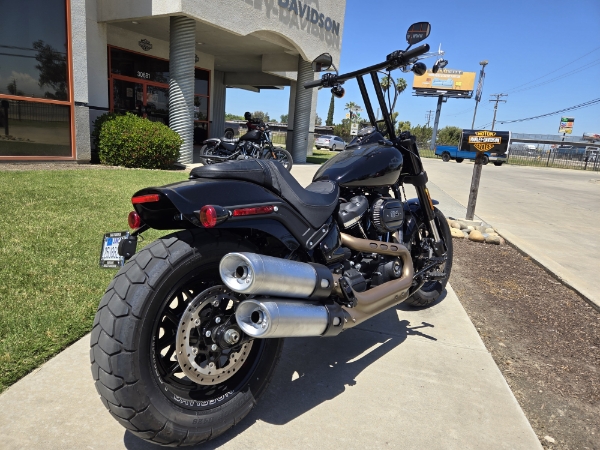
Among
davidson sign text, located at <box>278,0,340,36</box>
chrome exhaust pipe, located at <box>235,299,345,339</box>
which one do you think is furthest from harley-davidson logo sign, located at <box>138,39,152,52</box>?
chrome exhaust pipe, located at <box>235,299,345,339</box>

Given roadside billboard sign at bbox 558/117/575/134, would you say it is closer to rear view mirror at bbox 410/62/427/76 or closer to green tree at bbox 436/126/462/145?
green tree at bbox 436/126/462/145

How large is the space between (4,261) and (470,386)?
3804 millimetres

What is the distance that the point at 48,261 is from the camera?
3.77m

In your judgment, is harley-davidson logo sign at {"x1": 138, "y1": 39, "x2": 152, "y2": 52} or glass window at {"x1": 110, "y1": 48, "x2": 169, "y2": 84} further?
harley-davidson logo sign at {"x1": 138, "y1": 39, "x2": 152, "y2": 52}

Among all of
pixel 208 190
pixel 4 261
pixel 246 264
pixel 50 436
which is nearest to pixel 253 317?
pixel 246 264

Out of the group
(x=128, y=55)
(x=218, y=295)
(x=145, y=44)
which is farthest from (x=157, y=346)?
(x=145, y=44)

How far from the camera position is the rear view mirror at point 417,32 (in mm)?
2889

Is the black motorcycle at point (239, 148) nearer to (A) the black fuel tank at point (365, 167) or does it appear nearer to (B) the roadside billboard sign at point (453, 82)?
(A) the black fuel tank at point (365, 167)

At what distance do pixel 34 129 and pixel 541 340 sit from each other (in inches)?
417

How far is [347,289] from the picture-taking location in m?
2.24

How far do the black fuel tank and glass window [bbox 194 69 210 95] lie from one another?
17931mm

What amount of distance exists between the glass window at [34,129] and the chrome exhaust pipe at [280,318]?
390 inches

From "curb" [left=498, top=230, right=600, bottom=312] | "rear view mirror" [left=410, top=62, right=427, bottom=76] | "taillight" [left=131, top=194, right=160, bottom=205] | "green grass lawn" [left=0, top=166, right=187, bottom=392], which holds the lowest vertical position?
"curb" [left=498, top=230, right=600, bottom=312]

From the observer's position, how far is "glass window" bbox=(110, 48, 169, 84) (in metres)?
14.5
